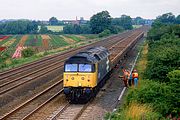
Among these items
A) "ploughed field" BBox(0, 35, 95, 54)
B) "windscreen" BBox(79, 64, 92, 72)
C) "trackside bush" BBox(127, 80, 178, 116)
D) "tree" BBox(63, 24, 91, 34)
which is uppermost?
"windscreen" BBox(79, 64, 92, 72)

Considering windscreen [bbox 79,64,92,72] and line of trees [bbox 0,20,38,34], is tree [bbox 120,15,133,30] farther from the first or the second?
windscreen [bbox 79,64,92,72]

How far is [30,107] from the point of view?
20.0 metres

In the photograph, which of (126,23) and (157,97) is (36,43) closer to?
(157,97)

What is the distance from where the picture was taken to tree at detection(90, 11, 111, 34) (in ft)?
403

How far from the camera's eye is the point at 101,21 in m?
124

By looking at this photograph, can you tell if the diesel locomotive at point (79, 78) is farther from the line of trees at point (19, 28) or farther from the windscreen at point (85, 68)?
the line of trees at point (19, 28)

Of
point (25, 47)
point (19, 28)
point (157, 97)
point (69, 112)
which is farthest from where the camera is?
point (19, 28)

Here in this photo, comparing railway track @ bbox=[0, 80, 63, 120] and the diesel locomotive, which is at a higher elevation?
the diesel locomotive

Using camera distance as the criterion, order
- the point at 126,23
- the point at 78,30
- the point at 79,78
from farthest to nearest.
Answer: the point at 126,23
the point at 78,30
the point at 79,78

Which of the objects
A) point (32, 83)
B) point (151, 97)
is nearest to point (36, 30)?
point (32, 83)

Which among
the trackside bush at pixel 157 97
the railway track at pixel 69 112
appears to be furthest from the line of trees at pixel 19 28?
the trackside bush at pixel 157 97

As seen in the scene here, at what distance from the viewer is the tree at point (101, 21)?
123 meters

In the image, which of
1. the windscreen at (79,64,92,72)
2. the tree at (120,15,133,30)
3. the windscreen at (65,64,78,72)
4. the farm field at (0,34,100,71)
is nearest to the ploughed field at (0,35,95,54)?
the farm field at (0,34,100,71)

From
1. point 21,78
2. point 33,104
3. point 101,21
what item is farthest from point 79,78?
point 101,21
